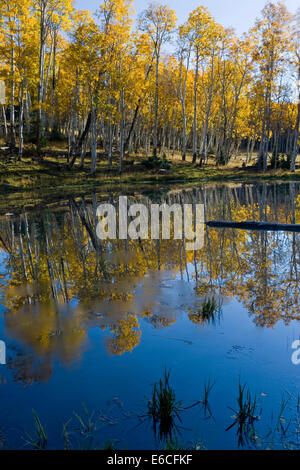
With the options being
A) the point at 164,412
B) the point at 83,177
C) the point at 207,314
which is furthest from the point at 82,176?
the point at 164,412

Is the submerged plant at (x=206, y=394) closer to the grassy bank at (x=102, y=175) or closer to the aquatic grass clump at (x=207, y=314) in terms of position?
the aquatic grass clump at (x=207, y=314)

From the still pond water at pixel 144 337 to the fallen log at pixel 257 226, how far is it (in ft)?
5.32

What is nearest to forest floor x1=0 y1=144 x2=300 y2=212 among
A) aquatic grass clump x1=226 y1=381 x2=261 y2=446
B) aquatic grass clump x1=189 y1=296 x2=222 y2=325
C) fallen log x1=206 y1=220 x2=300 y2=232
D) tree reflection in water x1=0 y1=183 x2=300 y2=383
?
tree reflection in water x1=0 y1=183 x2=300 y2=383

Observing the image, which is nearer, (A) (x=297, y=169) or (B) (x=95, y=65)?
(B) (x=95, y=65)

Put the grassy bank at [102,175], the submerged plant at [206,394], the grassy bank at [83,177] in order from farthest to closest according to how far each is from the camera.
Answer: the grassy bank at [102,175] → the grassy bank at [83,177] → the submerged plant at [206,394]

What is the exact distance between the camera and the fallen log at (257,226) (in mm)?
12469

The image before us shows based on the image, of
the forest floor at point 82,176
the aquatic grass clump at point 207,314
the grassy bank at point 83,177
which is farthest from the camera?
the forest floor at point 82,176

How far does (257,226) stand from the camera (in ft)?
42.4

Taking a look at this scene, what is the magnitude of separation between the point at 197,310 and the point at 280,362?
191 centimetres

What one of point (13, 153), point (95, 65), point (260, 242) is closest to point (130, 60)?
point (95, 65)

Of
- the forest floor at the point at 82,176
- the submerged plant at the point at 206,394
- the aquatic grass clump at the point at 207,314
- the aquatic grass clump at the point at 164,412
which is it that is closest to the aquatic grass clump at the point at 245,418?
the submerged plant at the point at 206,394

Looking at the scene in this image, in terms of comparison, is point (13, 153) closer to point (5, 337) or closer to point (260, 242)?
point (260, 242)

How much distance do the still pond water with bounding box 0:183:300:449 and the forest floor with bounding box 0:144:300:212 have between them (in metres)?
12.6

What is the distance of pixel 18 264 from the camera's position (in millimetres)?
9469
